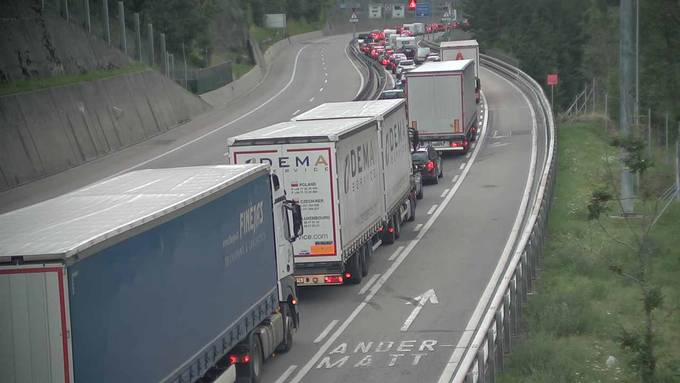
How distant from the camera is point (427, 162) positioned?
126ft

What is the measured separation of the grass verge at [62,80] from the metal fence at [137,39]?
2288 millimetres

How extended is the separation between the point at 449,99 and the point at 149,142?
55.7ft

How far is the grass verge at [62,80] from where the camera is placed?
43331 mm

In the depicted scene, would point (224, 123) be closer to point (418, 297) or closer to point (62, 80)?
point (62, 80)

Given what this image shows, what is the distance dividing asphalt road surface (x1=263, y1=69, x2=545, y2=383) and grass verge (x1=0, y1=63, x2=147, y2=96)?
17393 mm

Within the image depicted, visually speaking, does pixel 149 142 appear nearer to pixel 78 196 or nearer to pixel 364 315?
pixel 364 315

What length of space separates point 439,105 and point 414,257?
18.5 m

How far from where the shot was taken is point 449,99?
145 ft

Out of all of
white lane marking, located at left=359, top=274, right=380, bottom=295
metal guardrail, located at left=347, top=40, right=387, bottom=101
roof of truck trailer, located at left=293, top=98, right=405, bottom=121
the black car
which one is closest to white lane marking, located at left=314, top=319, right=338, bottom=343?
white lane marking, located at left=359, top=274, right=380, bottom=295

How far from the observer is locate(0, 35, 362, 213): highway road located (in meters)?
41.6

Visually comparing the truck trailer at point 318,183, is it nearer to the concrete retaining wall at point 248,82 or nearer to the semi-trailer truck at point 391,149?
the semi-trailer truck at point 391,149

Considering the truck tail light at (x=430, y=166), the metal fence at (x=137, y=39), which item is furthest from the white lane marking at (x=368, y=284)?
the metal fence at (x=137, y=39)

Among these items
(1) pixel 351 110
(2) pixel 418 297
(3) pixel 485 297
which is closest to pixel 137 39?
(1) pixel 351 110

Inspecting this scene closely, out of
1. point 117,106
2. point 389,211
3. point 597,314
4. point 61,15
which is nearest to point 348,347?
point 597,314
